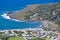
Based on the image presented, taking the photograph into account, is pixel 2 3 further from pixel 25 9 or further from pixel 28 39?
pixel 28 39

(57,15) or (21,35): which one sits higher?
(57,15)

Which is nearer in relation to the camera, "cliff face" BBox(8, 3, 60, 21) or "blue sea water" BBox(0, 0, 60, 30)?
"blue sea water" BBox(0, 0, 60, 30)

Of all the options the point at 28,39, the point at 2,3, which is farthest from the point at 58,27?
the point at 2,3

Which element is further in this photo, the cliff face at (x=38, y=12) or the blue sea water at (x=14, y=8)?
the cliff face at (x=38, y=12)

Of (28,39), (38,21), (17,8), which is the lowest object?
(28,39)

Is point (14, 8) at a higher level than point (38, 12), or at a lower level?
higher

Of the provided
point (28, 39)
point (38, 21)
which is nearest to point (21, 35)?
point (28, 39)

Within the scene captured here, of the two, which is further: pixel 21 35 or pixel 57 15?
pixel 57 15
